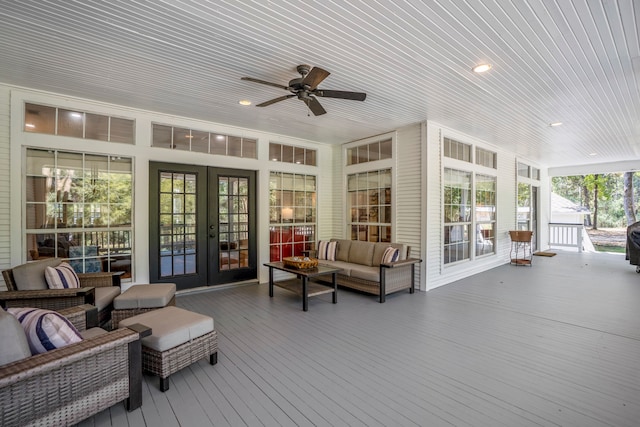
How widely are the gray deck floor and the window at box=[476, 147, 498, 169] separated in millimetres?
3261

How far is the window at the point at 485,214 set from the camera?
6871 millimetres

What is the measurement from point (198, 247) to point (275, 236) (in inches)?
60.5

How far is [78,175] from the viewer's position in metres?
4.30

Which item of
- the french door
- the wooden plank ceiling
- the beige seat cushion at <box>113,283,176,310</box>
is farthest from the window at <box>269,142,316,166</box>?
the beige seat cushion at <box>113,283,176,310</box>

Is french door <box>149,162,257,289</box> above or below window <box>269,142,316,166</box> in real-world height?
below

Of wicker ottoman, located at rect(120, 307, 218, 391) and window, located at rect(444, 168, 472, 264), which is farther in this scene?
window, located at rect(444, 168, 472, 264)

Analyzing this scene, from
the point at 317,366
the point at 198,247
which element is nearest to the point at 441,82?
the point at 317,366

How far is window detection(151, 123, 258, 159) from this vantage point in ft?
16.4

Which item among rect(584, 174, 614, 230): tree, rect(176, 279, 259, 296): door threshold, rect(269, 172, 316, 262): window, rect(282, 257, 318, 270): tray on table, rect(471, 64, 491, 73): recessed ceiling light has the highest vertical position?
rect(471, 64, 491, 73): recessed ceiling light

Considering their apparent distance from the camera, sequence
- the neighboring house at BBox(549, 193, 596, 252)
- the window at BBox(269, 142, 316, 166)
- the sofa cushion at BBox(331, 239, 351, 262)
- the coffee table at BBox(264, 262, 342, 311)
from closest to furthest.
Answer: the coffee table at BBox(264, 262, 342, 311) → the sofa cushion at BBox(331, 239, 351, 262) → the window at BBox(269, 142, 316, 166) → the neighboring house at BBox(549, 193, 596, 252)

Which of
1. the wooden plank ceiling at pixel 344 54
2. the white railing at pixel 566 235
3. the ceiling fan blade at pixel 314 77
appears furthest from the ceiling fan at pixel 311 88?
the white railing at pixel 566 235

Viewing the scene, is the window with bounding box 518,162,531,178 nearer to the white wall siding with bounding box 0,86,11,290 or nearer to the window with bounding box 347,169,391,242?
the window with bounding box 347,169,391,242

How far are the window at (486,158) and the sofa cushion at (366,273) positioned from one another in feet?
12.4

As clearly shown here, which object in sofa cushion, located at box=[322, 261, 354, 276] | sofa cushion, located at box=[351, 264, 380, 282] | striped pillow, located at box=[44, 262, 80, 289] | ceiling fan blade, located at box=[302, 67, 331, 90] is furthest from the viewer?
sofa cushion, located at box=[322, 261, 354, 276]
